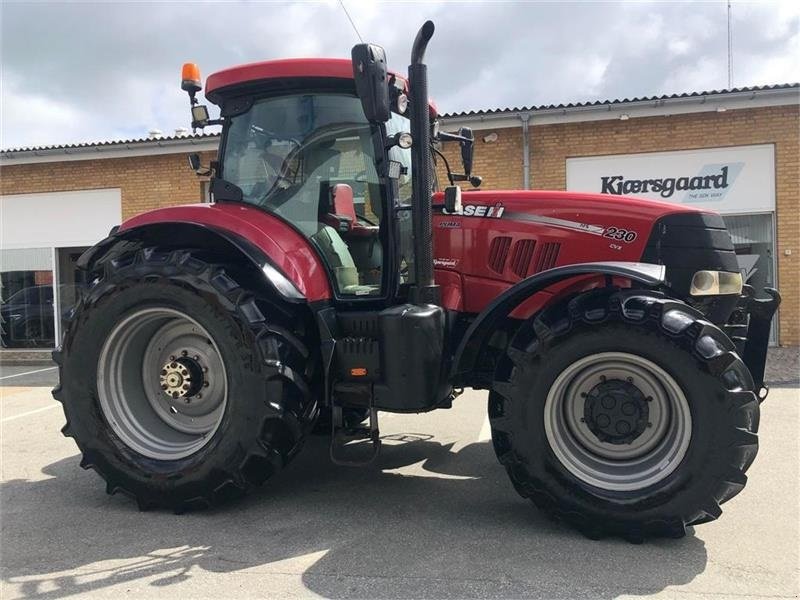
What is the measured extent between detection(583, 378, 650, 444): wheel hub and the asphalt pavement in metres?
0.51

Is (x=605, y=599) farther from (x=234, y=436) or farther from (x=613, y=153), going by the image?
(x=613, y=153)

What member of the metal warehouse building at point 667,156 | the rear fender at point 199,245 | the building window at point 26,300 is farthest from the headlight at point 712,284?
the building window at point 26,300

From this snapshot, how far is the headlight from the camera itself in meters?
3.36

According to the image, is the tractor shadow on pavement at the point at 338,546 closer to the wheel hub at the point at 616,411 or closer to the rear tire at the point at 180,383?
the rear tire at the point at 180,383

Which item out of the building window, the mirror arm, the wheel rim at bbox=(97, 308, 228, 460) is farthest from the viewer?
the building window

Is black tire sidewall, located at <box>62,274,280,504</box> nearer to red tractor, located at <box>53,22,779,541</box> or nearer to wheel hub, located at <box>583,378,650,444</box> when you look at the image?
red tractor, located at <box>53,22,779,541</box>

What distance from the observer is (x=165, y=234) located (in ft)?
12.4

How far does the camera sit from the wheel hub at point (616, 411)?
3.04 m

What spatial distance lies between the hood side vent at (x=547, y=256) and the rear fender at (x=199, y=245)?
135 cm

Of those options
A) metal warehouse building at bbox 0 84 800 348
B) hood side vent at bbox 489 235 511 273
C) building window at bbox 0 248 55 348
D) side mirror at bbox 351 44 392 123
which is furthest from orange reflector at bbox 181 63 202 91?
building window at bbox 0 248 55 348

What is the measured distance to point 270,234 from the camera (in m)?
3.56

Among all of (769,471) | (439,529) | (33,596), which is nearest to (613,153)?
(769,471)

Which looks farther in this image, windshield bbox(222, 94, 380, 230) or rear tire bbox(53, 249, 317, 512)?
windshield bbox(222, 94, 380, 230)

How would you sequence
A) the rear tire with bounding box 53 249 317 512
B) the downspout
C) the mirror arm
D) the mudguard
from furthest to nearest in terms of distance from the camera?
the downspout → the mirror arm → the mudguard → the rear tire with bounding box 53 249 317 512
